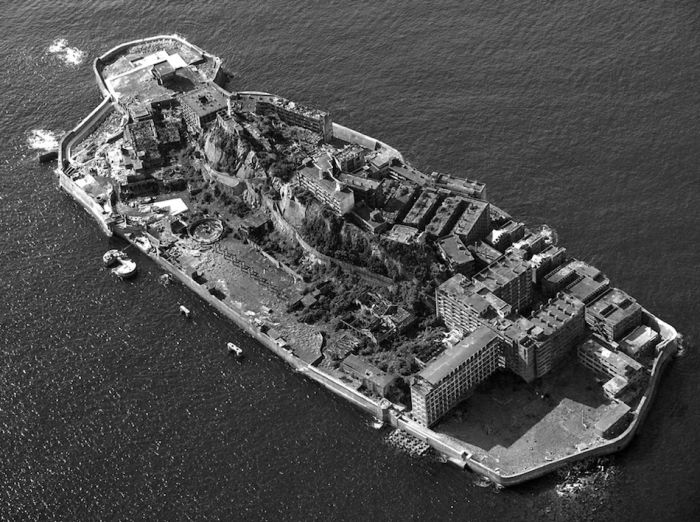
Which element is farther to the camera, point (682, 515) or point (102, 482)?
point (102, 482)

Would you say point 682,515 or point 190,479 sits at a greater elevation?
point 682,515

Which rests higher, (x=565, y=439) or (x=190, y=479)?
(x=565, y=439)

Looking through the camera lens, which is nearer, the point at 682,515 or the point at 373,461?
the point at 682,515

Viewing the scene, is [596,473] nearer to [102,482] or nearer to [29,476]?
[102,482]

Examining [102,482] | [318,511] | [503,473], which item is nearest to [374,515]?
[318,511]

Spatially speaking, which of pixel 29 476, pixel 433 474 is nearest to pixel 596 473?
pixel 433 474

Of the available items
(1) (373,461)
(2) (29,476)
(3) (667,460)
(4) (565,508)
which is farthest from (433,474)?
(2) (29,476)

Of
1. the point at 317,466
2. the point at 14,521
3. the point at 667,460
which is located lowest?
the point at 14,521

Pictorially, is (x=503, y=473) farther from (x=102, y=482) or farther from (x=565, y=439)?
(x=102, y=482)

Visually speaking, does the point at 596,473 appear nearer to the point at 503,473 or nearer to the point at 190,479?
the point at 503,473
